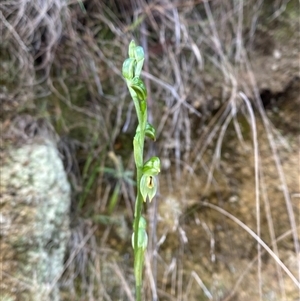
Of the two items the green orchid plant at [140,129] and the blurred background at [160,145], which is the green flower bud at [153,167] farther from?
the blurred background at [160,145]

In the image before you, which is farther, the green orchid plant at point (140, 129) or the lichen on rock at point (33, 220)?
the lichen on rock at point (33, 220)

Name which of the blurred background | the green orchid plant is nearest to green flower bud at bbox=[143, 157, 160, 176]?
the green orchid plant

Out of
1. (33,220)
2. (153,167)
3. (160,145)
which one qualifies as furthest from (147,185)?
(160,145)

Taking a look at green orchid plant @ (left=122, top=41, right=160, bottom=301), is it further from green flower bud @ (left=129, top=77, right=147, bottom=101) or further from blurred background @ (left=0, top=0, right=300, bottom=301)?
blurred background @ (left=0, top=0, right=300, bottom=301)

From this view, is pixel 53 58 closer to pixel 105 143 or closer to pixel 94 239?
pixel 105 143

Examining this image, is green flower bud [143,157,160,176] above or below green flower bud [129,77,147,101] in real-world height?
below

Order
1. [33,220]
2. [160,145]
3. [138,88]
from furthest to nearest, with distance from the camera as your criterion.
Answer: [160,145]
[33,220]
[138,88]

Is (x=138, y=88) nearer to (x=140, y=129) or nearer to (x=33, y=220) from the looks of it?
(x=140, y=129)

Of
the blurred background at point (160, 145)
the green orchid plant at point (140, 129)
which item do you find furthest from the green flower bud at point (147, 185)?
the blurred background at point (160, 145)
